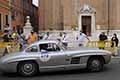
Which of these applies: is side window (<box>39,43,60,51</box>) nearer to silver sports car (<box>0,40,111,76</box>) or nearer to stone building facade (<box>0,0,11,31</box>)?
silver sports car (<box>0,40,111,76</box>)

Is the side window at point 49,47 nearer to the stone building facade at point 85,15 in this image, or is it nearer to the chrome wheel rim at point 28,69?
the chrome wheel rim at point 28,69

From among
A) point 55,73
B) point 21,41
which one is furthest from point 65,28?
point 55,73

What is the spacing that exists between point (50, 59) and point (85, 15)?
30.4 meters

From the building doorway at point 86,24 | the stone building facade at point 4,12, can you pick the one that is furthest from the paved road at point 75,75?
the building doorway at point 86,24

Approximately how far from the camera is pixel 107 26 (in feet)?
138

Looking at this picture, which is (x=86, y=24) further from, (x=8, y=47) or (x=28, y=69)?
(x=28, y=69)

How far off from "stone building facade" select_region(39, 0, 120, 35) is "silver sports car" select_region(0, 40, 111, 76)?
28.5 metres

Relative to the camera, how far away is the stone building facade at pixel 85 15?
1646 inches

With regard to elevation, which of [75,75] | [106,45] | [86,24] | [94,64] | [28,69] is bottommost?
[75,75]

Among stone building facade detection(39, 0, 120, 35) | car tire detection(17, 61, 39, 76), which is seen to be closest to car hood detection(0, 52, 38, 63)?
car tire detection(17, 61, 39, 76)

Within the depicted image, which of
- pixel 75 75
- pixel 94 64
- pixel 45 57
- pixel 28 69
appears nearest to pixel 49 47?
pixel 45 57

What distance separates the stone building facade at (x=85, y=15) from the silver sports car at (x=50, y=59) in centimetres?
2854

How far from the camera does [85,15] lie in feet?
139

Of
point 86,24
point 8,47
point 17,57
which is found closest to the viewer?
point 17,57
